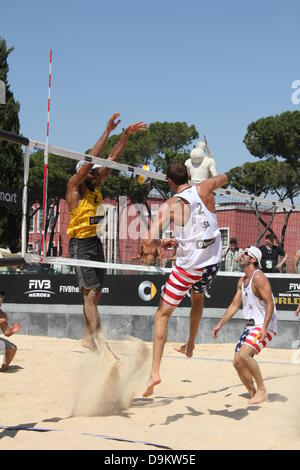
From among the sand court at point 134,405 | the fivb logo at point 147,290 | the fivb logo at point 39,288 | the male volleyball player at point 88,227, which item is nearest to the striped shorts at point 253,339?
the sand court at point 134,405

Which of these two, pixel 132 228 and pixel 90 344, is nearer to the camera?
pixel 90 344

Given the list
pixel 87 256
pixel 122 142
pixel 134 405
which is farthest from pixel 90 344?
pixel 122 142

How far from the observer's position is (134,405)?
6.23m

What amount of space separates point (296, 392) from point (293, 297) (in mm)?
5870

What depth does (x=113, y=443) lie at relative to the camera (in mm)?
4355

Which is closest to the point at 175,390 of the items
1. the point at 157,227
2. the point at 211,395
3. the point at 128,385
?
the point at 211,395

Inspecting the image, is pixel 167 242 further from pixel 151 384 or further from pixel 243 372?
pixel 243 372

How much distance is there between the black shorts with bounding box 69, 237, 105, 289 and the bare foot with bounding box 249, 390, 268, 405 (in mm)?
1887

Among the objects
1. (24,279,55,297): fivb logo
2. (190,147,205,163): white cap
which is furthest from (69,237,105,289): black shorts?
(24,279,55,297): fivb logo

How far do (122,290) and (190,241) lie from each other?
21.9 feet

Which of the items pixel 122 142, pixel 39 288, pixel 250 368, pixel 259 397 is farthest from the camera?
pixel 39 288

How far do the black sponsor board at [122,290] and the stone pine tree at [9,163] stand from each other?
366 inches

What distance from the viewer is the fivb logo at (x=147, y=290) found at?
39.2ft

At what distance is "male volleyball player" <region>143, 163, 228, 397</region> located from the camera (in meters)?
5.40
